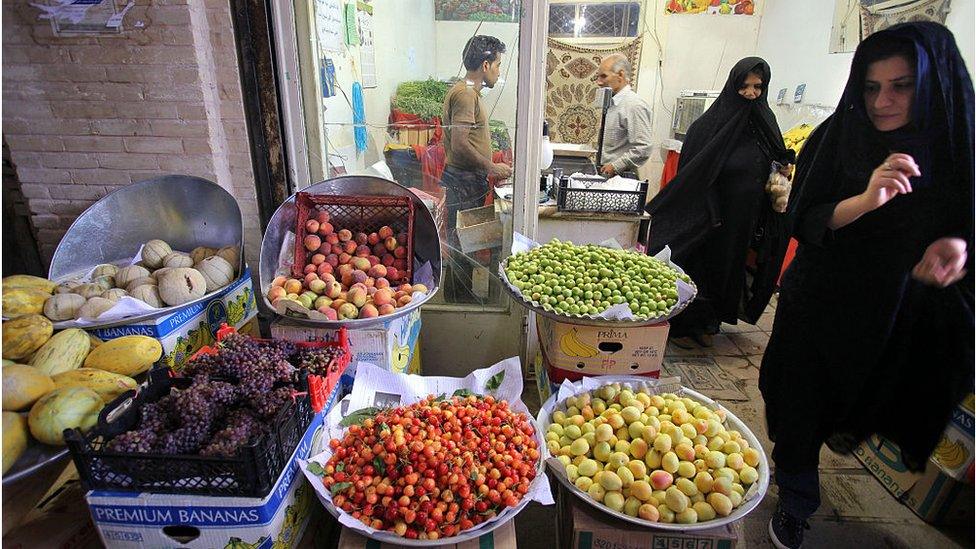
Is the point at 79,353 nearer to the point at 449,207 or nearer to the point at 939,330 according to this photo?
the point at 449,207

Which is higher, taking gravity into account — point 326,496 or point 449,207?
point 449,207

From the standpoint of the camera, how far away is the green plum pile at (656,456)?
1.41 m

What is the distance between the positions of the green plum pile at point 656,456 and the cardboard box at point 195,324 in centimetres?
135

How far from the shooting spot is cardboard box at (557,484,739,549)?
1.39 meters

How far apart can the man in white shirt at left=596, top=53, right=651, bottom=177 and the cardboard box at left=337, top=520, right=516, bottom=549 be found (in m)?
3.17

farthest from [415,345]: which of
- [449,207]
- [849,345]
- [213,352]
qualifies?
[849,345]

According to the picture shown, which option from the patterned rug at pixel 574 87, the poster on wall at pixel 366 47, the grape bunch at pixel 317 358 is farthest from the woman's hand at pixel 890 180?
the patterned rug at pixel 574 87

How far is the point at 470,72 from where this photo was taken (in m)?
2.38

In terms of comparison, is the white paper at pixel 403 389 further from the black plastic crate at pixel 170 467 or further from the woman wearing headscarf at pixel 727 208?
the woman wearing headscarf at pixel 727 208

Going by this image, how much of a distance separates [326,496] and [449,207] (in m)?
1.65

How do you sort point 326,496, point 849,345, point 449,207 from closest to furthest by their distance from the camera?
point 326,496 < point 849,345 < point 449,207

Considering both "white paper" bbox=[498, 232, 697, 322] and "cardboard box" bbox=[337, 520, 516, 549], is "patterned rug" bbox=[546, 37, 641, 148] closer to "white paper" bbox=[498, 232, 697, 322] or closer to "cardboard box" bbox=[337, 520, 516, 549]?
"white paper" bbox=[498, 232, 697, 322]

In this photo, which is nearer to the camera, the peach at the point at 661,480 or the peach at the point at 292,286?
the peach at the point at 661,480

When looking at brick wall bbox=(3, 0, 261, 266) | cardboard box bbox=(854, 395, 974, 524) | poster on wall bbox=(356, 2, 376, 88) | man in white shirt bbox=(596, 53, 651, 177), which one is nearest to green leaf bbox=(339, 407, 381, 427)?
brick wall bbox=(3, 0, 261, 266)
